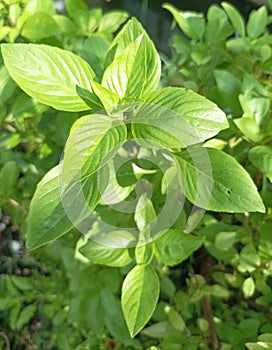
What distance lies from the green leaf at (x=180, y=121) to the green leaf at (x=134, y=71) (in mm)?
37

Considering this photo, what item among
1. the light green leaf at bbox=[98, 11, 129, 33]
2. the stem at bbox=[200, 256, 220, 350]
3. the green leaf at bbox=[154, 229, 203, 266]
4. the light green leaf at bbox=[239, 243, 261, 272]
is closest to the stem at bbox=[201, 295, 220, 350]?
the stem at bbox=[200, 256, 220, 350]

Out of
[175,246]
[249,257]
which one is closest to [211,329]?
[249,257]

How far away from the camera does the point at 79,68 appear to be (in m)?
0.58

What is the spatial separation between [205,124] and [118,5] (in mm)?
1759

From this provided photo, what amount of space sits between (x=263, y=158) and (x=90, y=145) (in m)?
0.24

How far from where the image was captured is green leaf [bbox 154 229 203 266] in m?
0.68

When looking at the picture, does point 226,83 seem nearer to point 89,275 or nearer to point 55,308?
point 89,275

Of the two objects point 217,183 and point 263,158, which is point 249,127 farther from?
point 217,183

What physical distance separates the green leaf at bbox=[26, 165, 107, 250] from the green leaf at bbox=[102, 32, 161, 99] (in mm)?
94

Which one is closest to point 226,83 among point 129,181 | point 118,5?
point 129,181

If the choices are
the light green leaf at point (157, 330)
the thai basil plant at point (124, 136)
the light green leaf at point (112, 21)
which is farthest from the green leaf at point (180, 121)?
the light green leaf at point (157, 330)

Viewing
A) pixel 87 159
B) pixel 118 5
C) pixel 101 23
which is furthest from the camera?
pixel 118 5

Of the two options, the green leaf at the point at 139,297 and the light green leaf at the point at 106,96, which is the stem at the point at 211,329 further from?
the light green leaf at the point at 106,96

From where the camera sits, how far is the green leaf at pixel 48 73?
0.55 metres
